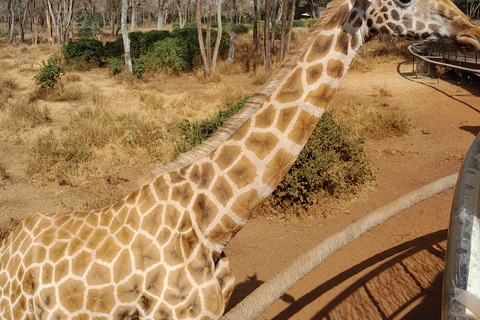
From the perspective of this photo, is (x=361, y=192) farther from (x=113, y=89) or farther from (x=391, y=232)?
(x=113, y=89)

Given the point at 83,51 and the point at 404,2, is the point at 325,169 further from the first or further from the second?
the point at 83,51

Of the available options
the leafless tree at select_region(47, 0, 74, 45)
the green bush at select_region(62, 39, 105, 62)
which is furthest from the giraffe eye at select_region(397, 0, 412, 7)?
the leafless tree at select_region(47, 0, 74, 45)

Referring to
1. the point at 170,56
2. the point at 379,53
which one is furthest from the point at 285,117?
the point at 379,53

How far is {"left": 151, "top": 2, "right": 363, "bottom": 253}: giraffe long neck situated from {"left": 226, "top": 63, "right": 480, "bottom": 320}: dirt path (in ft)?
7.91

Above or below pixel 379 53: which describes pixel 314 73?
above

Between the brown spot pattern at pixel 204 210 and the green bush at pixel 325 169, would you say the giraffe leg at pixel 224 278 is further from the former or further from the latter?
the green bush at pixel 325 169

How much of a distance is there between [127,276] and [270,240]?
3.75 meters

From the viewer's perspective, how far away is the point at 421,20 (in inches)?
82.2

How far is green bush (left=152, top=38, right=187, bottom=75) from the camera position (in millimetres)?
17281

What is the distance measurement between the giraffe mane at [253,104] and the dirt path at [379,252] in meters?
2.52

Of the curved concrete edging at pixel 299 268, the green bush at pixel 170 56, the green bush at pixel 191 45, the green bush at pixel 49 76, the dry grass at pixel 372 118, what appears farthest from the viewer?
the green bush at pixel 191 45

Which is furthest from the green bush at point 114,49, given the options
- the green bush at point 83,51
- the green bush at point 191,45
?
the green bush at point 191,45

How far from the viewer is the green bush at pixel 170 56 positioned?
17.3 metres

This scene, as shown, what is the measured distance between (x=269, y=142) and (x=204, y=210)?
1.88 feet
